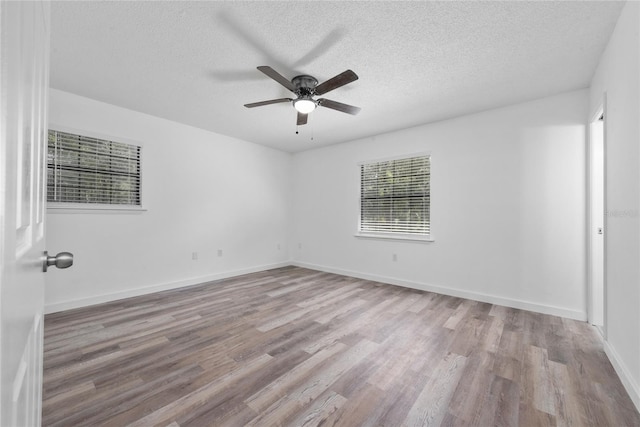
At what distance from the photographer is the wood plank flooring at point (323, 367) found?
1.56m

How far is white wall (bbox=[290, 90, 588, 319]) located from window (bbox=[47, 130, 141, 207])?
3709mm

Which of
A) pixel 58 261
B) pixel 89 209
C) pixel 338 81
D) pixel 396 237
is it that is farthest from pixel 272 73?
pixel 396 237

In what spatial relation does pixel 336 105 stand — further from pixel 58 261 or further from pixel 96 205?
pixel 96 205

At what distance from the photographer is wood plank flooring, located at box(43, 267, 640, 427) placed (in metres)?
1.56

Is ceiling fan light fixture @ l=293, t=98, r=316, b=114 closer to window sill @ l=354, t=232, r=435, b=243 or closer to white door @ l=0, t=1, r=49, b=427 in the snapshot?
white door @ l=0, t=1, r=49, b=427

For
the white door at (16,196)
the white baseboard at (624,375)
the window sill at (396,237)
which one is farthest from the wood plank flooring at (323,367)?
the white door at (16,196)

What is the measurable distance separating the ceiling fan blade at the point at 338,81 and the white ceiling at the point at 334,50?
228 millimetres

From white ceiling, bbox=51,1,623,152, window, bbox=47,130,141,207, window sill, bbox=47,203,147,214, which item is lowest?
window sill, bbox=47,203,147,214

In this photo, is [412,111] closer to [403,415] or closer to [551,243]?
[551,243]

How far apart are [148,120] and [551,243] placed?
5462 millimetres

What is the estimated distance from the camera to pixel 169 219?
13.3 feet

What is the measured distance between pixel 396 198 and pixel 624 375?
313 centimetres

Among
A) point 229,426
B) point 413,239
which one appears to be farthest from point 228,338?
point 413,239

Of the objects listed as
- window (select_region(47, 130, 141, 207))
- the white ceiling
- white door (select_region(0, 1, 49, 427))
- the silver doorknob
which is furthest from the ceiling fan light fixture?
window (select_region(47, 130, 141, 207))
